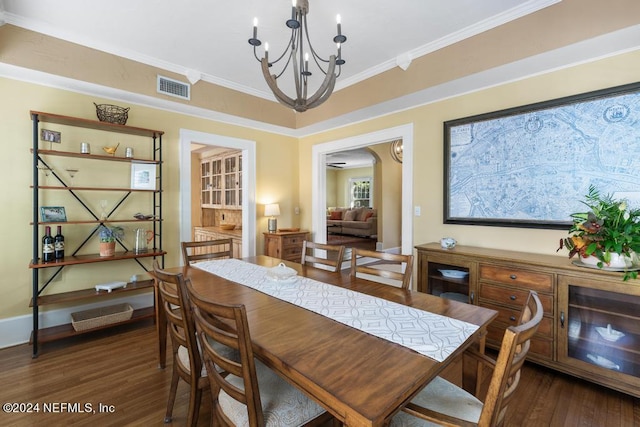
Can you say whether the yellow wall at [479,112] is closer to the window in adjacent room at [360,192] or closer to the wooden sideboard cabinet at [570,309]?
the wooden sideboard cabinet at [570,309]

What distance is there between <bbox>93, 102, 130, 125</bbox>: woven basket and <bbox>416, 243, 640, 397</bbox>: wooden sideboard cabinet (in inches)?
141

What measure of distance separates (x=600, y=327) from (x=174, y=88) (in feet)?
14.4

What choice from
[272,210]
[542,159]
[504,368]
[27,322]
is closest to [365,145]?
[272,210]

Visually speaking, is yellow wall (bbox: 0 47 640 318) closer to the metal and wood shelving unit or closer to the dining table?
the metal and wood shelving unit

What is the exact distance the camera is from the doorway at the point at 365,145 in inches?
138

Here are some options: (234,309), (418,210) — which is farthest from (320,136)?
(234,309)

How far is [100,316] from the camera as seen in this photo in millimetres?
3047

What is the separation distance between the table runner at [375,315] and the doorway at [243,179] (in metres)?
1.93

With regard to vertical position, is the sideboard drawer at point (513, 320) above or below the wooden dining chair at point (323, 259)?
below

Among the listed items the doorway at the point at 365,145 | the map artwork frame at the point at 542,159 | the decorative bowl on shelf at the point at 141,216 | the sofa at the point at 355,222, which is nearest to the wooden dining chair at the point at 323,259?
the doorway at the point at 365,145

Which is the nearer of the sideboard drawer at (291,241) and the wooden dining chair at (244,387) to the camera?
the wooden dining chair at (244,387)

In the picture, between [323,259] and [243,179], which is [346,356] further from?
[243,179]

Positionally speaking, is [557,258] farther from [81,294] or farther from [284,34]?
[81,294]

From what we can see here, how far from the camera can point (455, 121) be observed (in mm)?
3082
